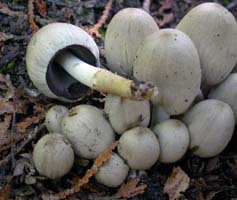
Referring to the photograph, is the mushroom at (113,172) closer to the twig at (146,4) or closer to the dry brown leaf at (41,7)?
the dry brown leaf at (41,7)

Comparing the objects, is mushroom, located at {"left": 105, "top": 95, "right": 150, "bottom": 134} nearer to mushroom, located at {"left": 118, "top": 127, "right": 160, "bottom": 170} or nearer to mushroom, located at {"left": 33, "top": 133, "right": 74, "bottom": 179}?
mushroom, located at {"left": 118, "top": 127, "right": 160, "bottom": 170}

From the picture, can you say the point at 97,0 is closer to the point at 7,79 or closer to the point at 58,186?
the point at 7,79

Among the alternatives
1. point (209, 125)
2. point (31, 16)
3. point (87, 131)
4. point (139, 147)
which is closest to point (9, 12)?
point (31, 16)

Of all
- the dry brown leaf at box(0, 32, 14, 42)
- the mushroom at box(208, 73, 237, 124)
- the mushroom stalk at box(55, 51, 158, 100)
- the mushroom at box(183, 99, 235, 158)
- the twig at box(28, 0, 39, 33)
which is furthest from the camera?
the twig at box(28, 0, 39, 33)

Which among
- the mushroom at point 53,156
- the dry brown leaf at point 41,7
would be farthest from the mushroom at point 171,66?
the dry brown leaf at point 41,7

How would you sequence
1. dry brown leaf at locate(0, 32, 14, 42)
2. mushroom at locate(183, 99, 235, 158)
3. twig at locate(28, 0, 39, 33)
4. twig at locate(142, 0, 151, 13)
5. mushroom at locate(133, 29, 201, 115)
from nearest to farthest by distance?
mushroom at locate(133, 29, 201, 115), mushroom at locate(183, 99, 235, 158), dry brown leaf at locate(0, 32, 14, 42), twig at locate(28, 0, 39, 33), twig at locate(142, 0, 151, 13)

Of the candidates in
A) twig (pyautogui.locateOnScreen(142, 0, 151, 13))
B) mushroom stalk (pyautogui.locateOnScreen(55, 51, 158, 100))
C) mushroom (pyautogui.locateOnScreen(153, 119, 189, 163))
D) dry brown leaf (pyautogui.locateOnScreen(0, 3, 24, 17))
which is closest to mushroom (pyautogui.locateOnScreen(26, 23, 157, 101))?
mushroom stalk (pyautogui.locateOnScreen(55, 51, 158, 100))

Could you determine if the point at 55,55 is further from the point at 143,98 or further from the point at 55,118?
the point at 143,98
